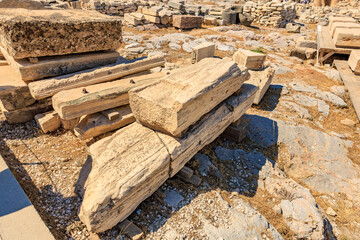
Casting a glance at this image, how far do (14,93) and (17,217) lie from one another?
8.46ft

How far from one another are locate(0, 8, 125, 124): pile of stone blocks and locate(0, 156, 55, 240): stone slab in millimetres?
1762

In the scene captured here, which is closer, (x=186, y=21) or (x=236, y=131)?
(x=236, y=131)

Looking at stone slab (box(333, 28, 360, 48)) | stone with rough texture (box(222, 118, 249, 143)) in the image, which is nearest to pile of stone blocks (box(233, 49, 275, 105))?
stone with rough texture (box(222, 118, 249, 143))

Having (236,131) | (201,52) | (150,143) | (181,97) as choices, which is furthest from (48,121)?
(201,52)

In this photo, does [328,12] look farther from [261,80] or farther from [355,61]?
[261,80]

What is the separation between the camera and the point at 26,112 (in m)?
4.50

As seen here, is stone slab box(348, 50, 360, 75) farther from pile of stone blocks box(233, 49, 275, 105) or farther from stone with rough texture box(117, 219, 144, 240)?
stone with rough texture box(117, 219, 144, 240)

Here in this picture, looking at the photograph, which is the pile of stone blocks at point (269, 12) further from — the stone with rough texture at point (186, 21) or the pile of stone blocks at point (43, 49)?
the pile of stone blocks at point (43, 49)

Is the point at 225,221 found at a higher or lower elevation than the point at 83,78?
lower

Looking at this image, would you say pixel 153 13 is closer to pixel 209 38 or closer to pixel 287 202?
pixel 209 38

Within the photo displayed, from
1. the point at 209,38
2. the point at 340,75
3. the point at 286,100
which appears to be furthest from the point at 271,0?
the point at 286,100

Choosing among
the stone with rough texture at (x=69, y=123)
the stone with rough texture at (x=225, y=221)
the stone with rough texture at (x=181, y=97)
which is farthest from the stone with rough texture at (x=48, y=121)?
the stone with rough texture at (x=225, y=221)

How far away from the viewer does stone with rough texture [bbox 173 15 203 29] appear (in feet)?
45.0

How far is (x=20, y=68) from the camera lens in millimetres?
3902
